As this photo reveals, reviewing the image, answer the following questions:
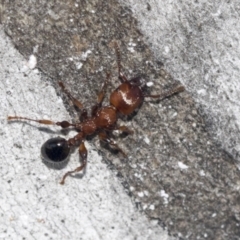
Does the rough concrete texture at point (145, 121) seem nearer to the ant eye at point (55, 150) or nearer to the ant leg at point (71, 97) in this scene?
the ant leg at point (71, 97)

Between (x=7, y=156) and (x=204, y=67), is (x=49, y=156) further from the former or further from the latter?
(x=204, y=67)

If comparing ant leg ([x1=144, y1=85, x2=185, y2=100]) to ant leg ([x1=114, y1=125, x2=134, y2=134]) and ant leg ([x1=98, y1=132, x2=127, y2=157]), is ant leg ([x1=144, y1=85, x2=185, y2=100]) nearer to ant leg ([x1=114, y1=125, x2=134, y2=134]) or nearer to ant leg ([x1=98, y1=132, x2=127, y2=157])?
ant leg ([x1=114, y1=125, x2=134, y2=134])

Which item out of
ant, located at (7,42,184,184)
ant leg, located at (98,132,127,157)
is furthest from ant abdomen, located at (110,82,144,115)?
ant leg, located at (98,132,127,157)

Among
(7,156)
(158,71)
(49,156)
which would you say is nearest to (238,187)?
(158,71)

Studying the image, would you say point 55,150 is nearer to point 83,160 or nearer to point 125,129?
point 83,160

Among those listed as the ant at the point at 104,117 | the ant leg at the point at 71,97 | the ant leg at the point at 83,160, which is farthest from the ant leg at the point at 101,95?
the ant leg at the point at 83,160

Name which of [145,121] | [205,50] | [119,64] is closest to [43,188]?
Answer: [145,121]
